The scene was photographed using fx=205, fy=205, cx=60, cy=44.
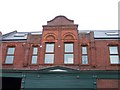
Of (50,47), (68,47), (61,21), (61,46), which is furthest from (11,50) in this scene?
(61,21)

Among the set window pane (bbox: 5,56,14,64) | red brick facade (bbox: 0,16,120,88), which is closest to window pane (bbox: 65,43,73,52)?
red brick facade (bbox: 0,16,120,88)

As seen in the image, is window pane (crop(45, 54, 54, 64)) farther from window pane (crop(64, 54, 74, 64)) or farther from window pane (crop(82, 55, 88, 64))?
window pane (crop(82, 55, 88, 64))

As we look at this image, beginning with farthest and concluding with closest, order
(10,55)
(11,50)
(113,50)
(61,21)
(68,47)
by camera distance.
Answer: (61,21), (11,50), (10,55), (68,47), (113,50)

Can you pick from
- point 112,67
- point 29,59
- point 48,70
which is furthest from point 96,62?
point 29,59

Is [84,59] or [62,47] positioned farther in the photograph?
[62,47]

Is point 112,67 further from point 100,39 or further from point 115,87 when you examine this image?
point 100,39

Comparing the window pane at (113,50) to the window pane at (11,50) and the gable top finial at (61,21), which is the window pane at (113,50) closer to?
the gable top finial at (61,21)

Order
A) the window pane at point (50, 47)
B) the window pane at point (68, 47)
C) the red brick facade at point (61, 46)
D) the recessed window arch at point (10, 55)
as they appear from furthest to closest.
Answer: the recessed window arch at point (10, 55), the window pane at point (50, 47), the window pane at point (68, 47), the red brick facade at point (61, 46)

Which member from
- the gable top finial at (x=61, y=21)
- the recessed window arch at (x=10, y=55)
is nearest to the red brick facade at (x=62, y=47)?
the gable top finial at (x=61, y=21)

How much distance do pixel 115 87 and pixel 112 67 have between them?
195 centimetres

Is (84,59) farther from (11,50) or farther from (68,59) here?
(11,50)

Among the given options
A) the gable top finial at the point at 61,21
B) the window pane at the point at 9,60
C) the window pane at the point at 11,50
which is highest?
the gable top finial at the point at 61,21

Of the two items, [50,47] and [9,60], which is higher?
[50,47]

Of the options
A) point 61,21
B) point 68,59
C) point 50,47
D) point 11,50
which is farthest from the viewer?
point 61,21
